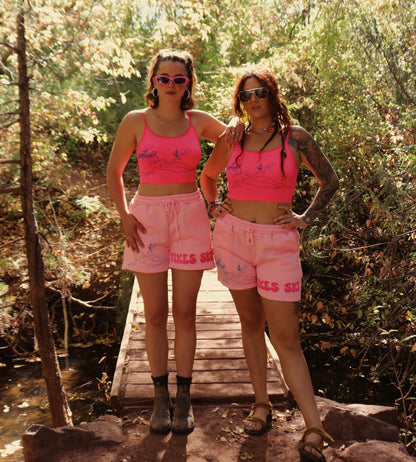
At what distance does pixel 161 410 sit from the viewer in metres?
2.76

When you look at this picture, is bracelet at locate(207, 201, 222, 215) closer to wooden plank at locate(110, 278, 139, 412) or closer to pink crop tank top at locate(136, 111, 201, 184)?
pink crop tank top at locate(136, 111, 201, 184)

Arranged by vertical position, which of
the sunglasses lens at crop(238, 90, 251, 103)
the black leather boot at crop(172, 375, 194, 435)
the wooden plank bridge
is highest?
the sunglasses lens at crop(238, 90, 251, 103)

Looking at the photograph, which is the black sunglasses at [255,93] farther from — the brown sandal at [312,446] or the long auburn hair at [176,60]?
the brown sandal at [312,446]

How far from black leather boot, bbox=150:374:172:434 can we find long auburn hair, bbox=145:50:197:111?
1793 mm

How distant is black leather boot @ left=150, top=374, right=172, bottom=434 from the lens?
8.87 feet

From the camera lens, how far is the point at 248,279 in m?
2.52

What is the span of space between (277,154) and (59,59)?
3.95m

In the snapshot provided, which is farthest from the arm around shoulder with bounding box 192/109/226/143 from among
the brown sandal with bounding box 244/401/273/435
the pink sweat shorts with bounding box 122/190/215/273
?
the brown sandal with bounding box 244/401/273/435

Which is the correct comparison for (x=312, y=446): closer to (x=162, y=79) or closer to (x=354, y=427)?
(x=354, y=427)

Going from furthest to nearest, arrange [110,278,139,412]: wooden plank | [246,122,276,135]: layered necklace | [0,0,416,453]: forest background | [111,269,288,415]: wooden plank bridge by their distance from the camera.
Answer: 1. [0,0,416,453]: forest background
2. [111,269,288,415]: wooden plank bridge
3. [110,278,139,412]: wooden plank
4. [246,122,276,135]: layered necklace

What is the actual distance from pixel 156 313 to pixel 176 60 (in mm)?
1567

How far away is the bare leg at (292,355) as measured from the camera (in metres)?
2.41

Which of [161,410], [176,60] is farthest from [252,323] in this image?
[176,60]

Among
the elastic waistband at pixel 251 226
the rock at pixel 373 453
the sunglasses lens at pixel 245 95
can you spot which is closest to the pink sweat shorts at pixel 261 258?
the elastic waistband at pixel 251 226
